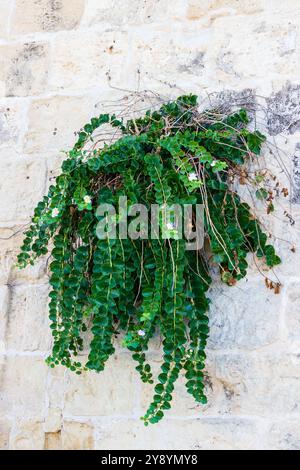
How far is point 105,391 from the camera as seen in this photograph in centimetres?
213

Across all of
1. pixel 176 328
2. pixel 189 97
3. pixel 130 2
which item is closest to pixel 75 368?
pixel 176 328

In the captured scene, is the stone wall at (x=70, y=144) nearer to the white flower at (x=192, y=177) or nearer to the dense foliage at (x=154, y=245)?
the dense foliage at (x=154, y=245)

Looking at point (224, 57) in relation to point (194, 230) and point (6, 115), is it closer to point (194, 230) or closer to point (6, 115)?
point (194, 230)

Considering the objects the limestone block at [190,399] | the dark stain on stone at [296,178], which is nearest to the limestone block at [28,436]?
the limestone block at [190,399]

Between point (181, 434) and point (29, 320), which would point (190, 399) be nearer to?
point (181, 434)

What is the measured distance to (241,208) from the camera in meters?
2.05

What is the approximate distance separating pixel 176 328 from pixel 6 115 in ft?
3.81

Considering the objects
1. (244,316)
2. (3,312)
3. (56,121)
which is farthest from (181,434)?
(56,121)

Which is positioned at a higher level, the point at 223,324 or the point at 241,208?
the point at 241,208

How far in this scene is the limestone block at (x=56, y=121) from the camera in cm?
242

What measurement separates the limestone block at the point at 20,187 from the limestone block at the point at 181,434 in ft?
2.65

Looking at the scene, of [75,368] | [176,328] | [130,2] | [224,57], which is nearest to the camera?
[176,328]

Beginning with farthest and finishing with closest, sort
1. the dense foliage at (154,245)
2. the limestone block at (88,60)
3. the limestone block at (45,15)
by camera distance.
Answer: the limestone block at (45,15) → the limestone block at (88,60) → the dense foliage at (154,245)

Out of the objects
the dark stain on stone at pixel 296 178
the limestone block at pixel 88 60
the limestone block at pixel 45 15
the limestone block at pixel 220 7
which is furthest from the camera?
the limestone block at pixel 45 15
